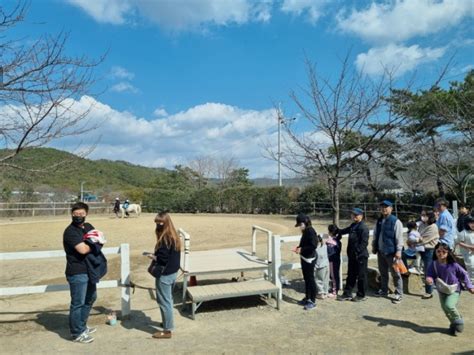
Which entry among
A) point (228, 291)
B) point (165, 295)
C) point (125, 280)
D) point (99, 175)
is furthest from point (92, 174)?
point (165, 295)

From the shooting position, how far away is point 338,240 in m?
6.52

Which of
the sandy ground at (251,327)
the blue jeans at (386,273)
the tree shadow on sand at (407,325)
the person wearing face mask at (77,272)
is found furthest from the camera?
the blue jeans at (386,273)

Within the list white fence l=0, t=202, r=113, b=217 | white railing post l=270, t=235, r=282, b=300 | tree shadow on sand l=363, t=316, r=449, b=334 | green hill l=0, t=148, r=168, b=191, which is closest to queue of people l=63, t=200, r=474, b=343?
tree shadow on sand l=363, t=316, r=449, b=334

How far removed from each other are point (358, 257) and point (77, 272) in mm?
4111

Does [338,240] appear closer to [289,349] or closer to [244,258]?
[244,258]

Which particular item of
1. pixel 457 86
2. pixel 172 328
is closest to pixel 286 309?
pixel 172 328

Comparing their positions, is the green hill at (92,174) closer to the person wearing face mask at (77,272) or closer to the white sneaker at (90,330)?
the person wearing face mask at (77,272)

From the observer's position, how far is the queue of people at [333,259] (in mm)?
4574

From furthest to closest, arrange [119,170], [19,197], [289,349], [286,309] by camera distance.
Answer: [119,170], [19,197], [286,309], [289,349]

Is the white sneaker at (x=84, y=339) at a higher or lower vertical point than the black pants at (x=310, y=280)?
lower

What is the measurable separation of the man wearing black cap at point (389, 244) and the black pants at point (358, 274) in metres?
0.38

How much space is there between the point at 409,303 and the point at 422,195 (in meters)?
18.6

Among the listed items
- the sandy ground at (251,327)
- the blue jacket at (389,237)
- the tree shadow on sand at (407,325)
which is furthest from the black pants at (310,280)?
the blue jacket at (389,237)

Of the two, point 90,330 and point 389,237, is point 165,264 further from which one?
point 389,237
